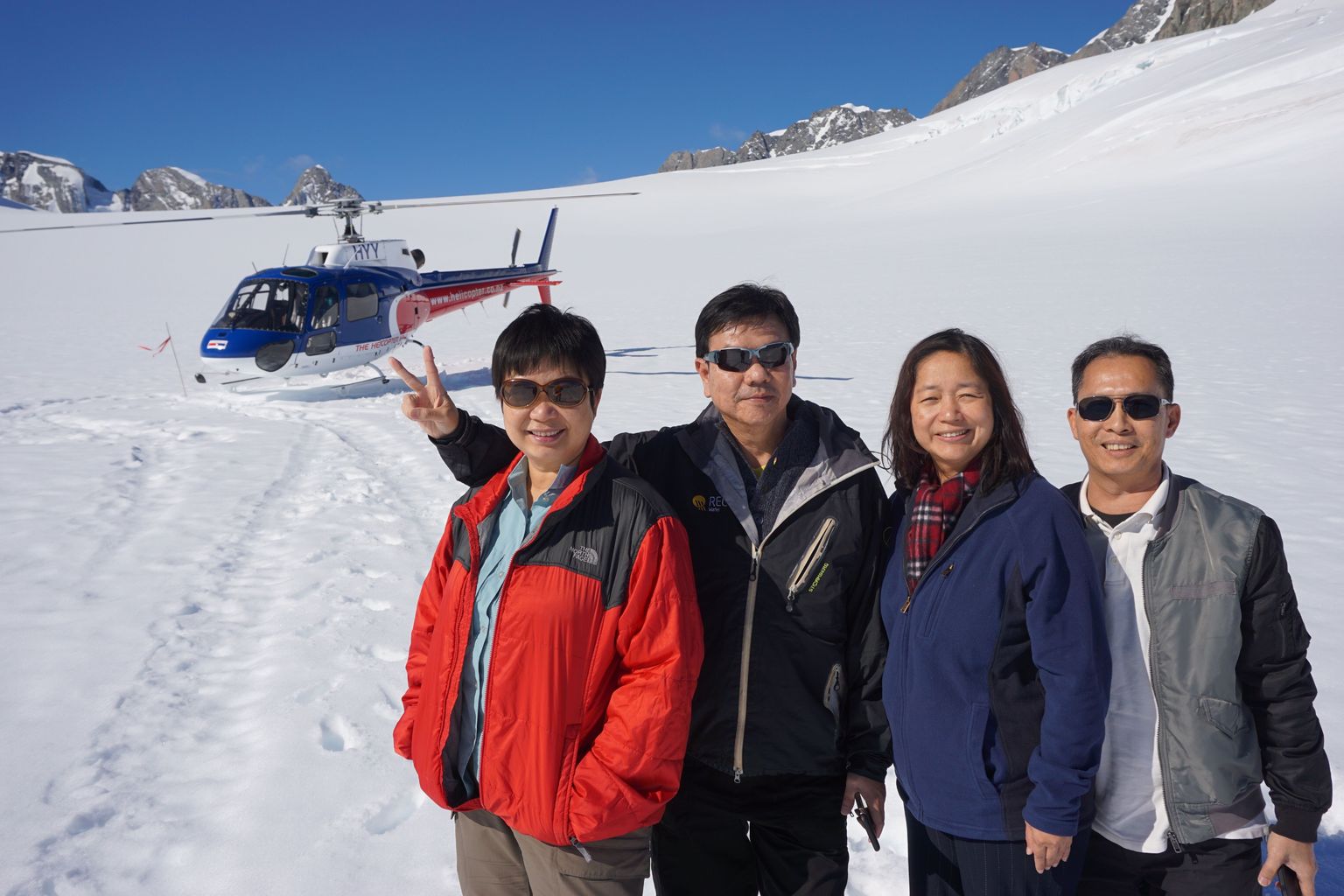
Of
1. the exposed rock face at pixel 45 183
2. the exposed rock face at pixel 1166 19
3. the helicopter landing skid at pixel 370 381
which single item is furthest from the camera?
the exposed rock face at pixel 45 183

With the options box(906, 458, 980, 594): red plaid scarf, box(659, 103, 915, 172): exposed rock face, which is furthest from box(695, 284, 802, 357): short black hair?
box(659, 103, 915, 172): exposed rock face

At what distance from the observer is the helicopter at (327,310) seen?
834 centimetres

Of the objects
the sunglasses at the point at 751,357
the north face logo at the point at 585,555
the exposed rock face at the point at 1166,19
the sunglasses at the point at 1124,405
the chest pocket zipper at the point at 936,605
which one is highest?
the exposed rock face at the point at 1166,19

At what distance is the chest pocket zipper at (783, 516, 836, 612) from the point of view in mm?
1737

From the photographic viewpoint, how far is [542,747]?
1.57m

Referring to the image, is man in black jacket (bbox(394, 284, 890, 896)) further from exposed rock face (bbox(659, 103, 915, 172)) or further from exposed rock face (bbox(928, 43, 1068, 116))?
exposed rock face (bbox(659, 103, 915, 172))

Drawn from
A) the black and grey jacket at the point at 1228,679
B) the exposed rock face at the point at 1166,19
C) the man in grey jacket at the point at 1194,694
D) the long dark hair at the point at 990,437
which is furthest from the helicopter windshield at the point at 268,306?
the exposed rock face at the point at 1166,19

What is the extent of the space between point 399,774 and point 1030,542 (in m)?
2.22

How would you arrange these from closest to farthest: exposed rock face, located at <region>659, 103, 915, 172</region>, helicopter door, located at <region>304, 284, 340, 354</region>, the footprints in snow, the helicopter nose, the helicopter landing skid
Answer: the footprints in snow → the helicopter nose → helicopter door, located at <region>304, 284, 340, 354</region> → the helicopter landing skid → exposed rock face, located at <region>659, 103, 915, 172</region>

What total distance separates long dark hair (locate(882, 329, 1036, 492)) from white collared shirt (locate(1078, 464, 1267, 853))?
253 mm

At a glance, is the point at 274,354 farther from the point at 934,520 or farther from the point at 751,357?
the point at 934,520

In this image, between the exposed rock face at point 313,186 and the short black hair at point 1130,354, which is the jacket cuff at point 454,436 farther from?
the exposed rock face at point 313,186

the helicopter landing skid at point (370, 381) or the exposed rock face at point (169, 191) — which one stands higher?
the exposed rock face at point (169, 191)

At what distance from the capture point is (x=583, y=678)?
63.1 inches
